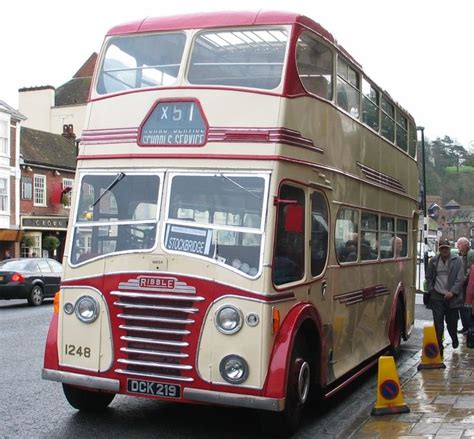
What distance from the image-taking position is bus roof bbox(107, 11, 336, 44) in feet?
23.3

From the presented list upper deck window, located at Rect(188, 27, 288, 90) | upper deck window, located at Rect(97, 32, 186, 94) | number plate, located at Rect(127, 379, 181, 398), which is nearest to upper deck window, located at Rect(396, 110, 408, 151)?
upper deck window, located at Rect(188, 27, 288, 90)

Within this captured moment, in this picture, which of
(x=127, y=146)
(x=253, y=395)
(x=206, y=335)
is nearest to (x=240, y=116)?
(x=127, y=146)

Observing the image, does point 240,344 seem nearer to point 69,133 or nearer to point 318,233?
point 318,233

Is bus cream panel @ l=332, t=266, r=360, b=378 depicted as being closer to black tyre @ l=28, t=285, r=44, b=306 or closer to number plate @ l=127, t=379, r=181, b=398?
number plate @ l=127, t=379, r=181, b=398

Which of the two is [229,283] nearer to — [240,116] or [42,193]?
[240,116]

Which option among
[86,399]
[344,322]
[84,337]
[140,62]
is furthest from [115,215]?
[344,322]

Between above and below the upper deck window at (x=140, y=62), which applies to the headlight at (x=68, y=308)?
below

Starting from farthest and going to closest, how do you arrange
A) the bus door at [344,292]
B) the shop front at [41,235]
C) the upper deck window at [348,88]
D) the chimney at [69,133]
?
the chimney at [69,133]
the shop front at [41,235]
the upper deck window at [348,88]
the bus door at [344,292]

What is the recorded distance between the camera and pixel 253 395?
6254 millimetres

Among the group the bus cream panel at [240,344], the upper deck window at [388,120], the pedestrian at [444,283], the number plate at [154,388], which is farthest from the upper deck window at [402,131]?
the number plate at [154,388]

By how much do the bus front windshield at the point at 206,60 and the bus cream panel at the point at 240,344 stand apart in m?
2.05

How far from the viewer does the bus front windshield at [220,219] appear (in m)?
6.49

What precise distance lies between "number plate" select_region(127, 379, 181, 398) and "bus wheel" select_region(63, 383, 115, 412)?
1.06 meters

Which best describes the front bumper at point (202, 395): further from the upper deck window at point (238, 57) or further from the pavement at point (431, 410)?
the upper deck window at point (238, 57)
